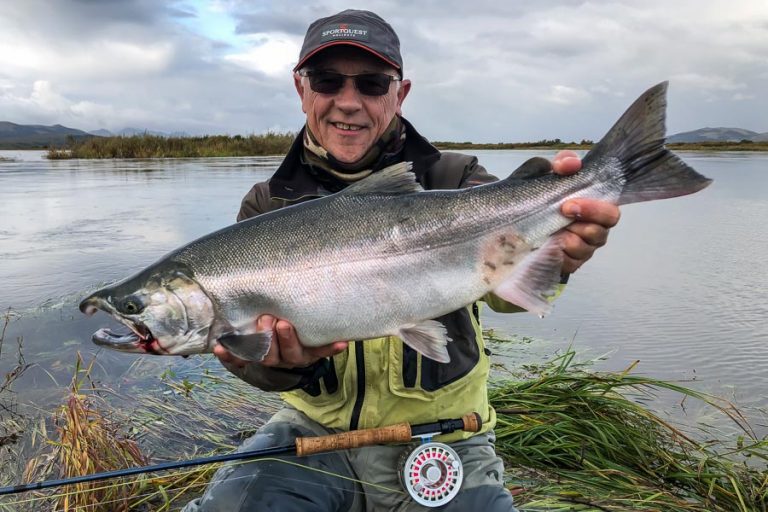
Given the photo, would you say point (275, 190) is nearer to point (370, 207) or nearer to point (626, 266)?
point (370, 207)

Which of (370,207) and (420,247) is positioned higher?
(370,207)

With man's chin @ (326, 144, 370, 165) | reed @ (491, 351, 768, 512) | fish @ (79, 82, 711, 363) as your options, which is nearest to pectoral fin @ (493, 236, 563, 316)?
fish @ (79, 82, 711, 363)

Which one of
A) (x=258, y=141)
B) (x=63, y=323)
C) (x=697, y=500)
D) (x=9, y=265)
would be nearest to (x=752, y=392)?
(x=697, y=500)

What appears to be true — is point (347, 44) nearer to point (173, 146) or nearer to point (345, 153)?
point (345, 153)

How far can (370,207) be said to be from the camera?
282 cm

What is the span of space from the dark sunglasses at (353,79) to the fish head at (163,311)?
1.49 m

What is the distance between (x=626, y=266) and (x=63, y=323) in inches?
320

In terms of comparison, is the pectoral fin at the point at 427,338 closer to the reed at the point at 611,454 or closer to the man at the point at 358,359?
the man at the point at 358,359

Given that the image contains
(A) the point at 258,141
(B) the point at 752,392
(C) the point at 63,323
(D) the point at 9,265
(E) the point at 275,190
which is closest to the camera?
(E) the point at 275,190

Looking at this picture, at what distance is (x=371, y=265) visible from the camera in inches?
108

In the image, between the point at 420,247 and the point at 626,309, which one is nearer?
the point at 420,247

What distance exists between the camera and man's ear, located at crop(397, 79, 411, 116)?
3.90m

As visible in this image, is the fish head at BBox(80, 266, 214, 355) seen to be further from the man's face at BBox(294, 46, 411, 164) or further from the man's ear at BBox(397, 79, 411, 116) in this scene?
the man's ear at BBox(397, 79, 411, 116)

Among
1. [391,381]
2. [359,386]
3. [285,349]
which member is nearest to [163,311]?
[285,349]
